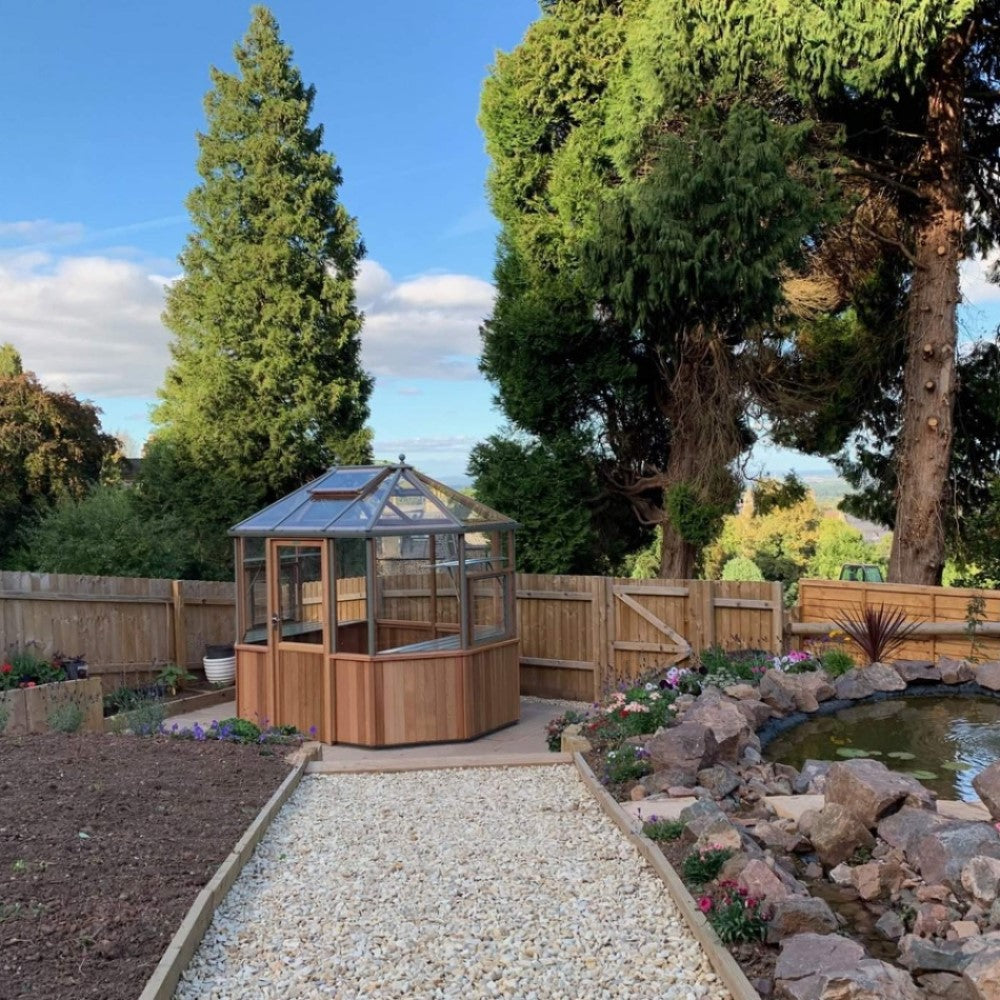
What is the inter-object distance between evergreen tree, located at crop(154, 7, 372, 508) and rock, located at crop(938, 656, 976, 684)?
487 inches

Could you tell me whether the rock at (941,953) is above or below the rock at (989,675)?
below

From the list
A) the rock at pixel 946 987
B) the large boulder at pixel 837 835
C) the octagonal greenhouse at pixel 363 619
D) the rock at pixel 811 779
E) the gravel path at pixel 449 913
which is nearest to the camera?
the rock at pixel 946 987

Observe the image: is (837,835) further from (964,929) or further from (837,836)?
(964,929)

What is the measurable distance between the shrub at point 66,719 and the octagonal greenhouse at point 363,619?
6.13ft

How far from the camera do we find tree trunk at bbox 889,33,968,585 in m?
12.0

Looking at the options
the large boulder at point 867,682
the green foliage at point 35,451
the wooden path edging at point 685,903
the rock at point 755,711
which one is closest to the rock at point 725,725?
the rock at point 755,711

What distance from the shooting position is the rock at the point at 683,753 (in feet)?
19.4

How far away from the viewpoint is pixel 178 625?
11.2 meters

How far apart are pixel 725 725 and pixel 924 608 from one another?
5368 mm

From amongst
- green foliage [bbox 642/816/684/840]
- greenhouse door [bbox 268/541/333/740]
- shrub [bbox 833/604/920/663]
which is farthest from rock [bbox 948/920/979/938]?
shrub [bbox 833/604/920/663]

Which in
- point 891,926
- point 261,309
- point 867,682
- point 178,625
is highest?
point 261,309

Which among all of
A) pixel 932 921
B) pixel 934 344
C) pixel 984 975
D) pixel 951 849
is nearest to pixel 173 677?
pixel 951 849

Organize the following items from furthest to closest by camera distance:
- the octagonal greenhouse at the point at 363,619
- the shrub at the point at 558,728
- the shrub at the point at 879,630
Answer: the shrub at the point at 879,630 → the octagonal greenhouse at the point at 363,619 → the shrub at the point at 558,728

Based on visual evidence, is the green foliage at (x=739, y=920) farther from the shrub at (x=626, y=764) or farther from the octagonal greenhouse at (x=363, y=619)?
the octagonal greenhouse at (x=363, y=619)
